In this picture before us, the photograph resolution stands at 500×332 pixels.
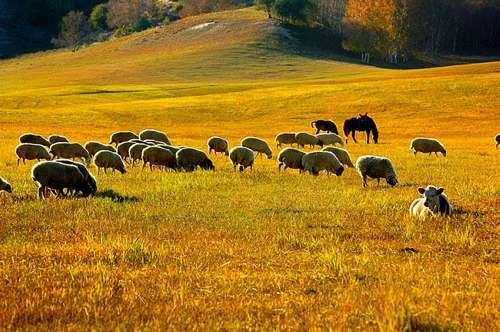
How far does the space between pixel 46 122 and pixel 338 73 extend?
63713 millimetres

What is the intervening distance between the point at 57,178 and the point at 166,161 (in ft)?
24.6

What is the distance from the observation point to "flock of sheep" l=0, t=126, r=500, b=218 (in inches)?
529

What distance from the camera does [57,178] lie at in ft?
44.6

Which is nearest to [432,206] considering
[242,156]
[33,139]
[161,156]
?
[242,156]

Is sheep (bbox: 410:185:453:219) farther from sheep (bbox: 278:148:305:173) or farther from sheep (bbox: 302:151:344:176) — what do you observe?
sheep (bbox: 278:148:305:173)

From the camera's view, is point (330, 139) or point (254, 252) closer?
point (254, 252)

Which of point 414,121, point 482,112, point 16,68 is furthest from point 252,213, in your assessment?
point 16,68

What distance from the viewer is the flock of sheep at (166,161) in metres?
13.4

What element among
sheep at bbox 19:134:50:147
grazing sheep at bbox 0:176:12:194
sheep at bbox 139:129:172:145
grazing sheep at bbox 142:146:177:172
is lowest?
sheep at bbox 19:134:50:147

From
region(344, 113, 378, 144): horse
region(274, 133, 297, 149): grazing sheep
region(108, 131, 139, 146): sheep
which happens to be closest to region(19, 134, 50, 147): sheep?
region(108, 131, 139, 146): sheep

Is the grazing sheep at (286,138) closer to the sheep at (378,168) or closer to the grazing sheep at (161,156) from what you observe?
the grazing sheep at (161,156)

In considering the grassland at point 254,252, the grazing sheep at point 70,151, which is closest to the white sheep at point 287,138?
the grassland at point 254,252

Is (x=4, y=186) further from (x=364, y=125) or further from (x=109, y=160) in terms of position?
(x=364, y=125)

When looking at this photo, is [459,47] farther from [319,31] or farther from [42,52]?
[42,52]
